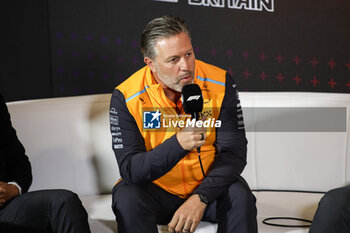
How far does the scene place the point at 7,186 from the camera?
1.77 metres

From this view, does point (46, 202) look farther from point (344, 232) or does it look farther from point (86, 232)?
point (344, 232)

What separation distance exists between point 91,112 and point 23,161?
50 cm

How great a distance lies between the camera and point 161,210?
1.83 metres

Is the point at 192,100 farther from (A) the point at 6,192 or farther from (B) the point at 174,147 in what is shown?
(A) the point at 6,192

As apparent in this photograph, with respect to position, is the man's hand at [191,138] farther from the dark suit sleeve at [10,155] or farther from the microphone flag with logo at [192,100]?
the dark suit sleeve at [10,155]

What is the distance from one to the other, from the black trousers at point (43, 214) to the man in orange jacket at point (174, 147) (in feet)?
0.49

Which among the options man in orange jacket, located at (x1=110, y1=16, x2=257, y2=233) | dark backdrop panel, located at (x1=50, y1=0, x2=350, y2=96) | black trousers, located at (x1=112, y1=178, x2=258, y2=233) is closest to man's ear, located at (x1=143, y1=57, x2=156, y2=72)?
man in orange jacket, located at (x1=110, y1=16, x2=257, y2=233)

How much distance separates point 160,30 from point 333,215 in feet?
3.09

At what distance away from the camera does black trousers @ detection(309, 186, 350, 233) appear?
165cm

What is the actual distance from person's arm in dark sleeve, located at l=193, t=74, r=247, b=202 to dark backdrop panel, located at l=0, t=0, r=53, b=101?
129 centimetres

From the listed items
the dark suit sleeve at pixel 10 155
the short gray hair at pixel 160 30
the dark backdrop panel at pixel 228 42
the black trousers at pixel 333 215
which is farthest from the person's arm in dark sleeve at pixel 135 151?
the dark backdrop panel at pixel 228 42

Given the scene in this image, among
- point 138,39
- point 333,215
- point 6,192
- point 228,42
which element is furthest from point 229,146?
point 228,42

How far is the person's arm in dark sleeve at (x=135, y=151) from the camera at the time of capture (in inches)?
67.6

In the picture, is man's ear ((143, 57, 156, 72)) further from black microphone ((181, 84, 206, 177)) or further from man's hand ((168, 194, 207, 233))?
man's hand ((168, 194, 207, 233))
